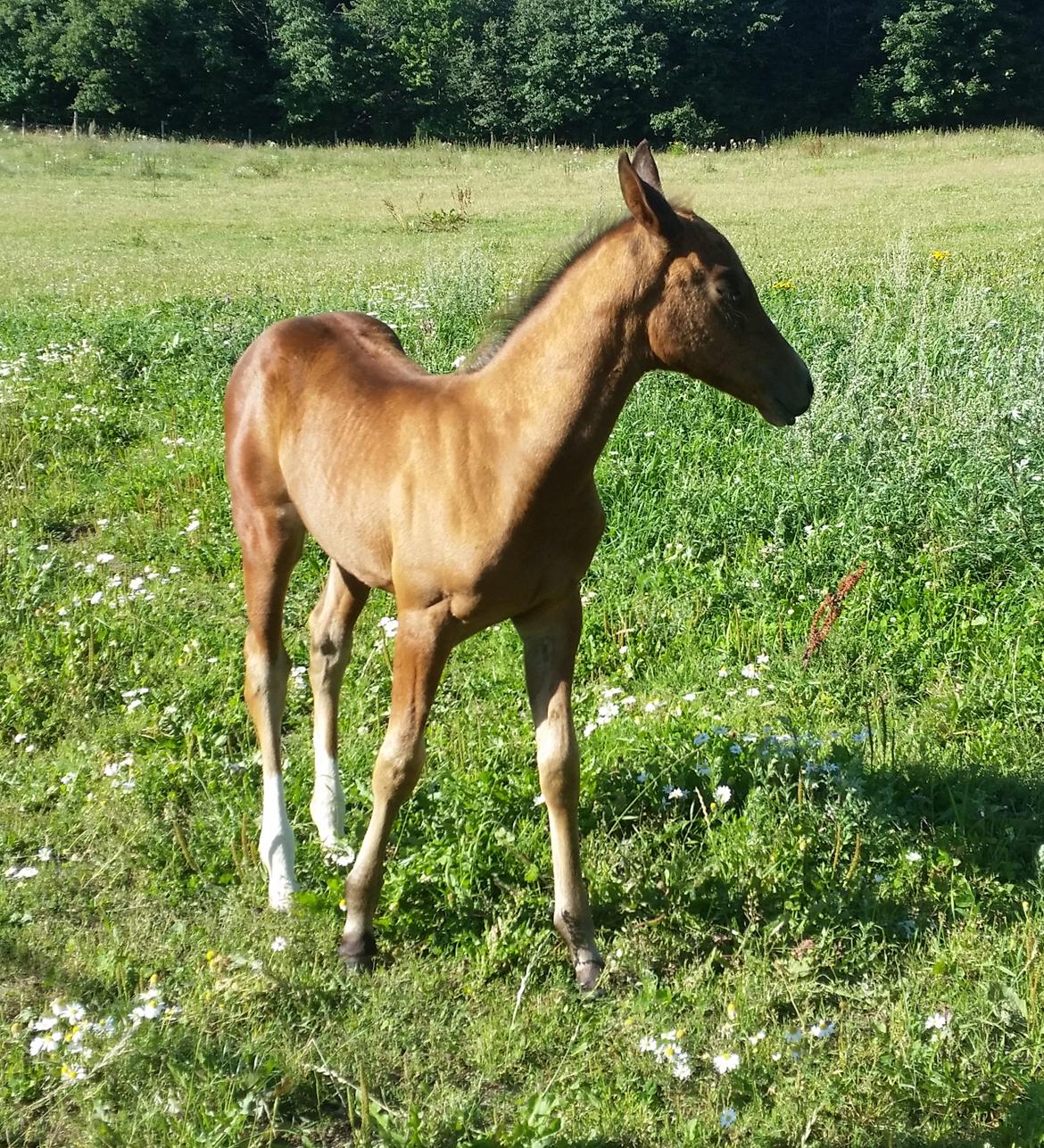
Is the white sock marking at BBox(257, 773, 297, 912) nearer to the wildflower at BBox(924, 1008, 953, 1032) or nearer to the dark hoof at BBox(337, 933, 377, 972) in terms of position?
the dark hoof at BBox(337, 933, 377, 972)

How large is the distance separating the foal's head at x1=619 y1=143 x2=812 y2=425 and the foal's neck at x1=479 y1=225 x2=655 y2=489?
0.19 ft

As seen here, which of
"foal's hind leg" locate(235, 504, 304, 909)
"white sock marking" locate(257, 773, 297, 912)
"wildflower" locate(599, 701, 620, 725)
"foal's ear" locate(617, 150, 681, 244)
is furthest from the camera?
"wildflower" locate(599, 701, 620, 725)

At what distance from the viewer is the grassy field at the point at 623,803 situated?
102 inches

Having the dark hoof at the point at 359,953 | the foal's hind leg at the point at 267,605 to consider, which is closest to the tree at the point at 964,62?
the foal's hind leg at the point at 267,605

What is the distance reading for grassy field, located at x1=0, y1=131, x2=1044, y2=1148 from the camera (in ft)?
8.50

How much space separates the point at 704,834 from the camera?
138 inches

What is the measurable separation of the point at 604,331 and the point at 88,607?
3380 millimetres

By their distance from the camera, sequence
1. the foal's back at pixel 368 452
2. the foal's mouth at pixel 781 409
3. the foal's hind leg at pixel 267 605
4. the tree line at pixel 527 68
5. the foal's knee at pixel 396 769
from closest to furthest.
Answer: the foal's mouth at pixel 781 409
the foal's back at pixel 368 452
the foal's knee at pixel 396 769
the foal's hind leg at pixel 267 605
the tree line at pixel 527 68

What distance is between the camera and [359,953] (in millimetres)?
3072

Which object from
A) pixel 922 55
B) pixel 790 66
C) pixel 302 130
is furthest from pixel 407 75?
pixel 922 55

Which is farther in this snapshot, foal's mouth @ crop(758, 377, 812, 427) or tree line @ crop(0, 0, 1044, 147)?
tree line @ crop(0, 0, 1044, 147)

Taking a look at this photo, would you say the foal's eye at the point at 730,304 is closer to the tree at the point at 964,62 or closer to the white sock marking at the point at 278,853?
the white sock marking at the point at 278,853

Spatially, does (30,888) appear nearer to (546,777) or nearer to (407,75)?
(546,777)

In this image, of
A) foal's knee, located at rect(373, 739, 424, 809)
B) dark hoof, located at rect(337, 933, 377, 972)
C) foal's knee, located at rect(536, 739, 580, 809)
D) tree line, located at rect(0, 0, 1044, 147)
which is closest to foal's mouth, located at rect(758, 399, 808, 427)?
foal's knee, located at rect(536, 739, 580, 809)
